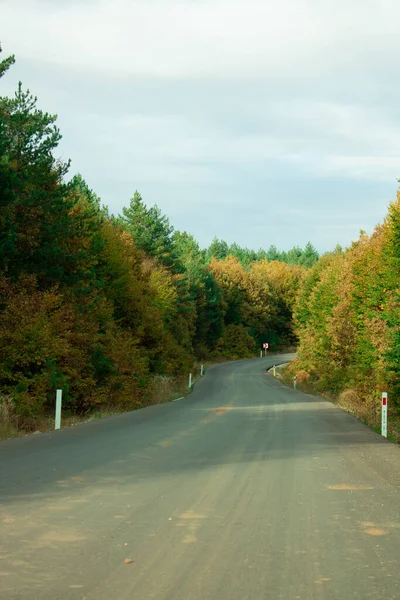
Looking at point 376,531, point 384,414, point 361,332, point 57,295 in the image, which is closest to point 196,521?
point 376,531

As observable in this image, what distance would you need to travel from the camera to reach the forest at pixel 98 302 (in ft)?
71.8

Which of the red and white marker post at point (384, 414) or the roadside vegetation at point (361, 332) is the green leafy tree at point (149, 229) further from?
the red and white marker post at point (384, 414)

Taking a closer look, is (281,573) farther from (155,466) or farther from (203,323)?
(203,323)

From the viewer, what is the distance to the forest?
2188 centimetres

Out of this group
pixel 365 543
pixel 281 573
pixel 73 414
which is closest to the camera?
pixel 281 573

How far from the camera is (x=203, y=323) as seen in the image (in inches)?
3807

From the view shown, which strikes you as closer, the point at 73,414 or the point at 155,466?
the point at 155,466

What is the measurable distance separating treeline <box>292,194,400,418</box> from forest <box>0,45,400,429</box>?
0.13 metres

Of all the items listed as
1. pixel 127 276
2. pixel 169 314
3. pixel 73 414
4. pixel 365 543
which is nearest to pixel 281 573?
pixel 365 543

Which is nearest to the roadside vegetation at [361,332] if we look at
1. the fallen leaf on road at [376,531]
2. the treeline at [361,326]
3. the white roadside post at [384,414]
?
the treeline at [361,326]

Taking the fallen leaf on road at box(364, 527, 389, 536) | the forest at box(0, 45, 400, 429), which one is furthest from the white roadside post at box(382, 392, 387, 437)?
the fallen leaf on road at box(364, 527, 389, 536)

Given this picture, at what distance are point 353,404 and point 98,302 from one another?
1595 cm

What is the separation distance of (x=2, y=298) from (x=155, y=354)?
25.4 metres

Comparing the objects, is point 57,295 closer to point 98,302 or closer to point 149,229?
point 98,302
